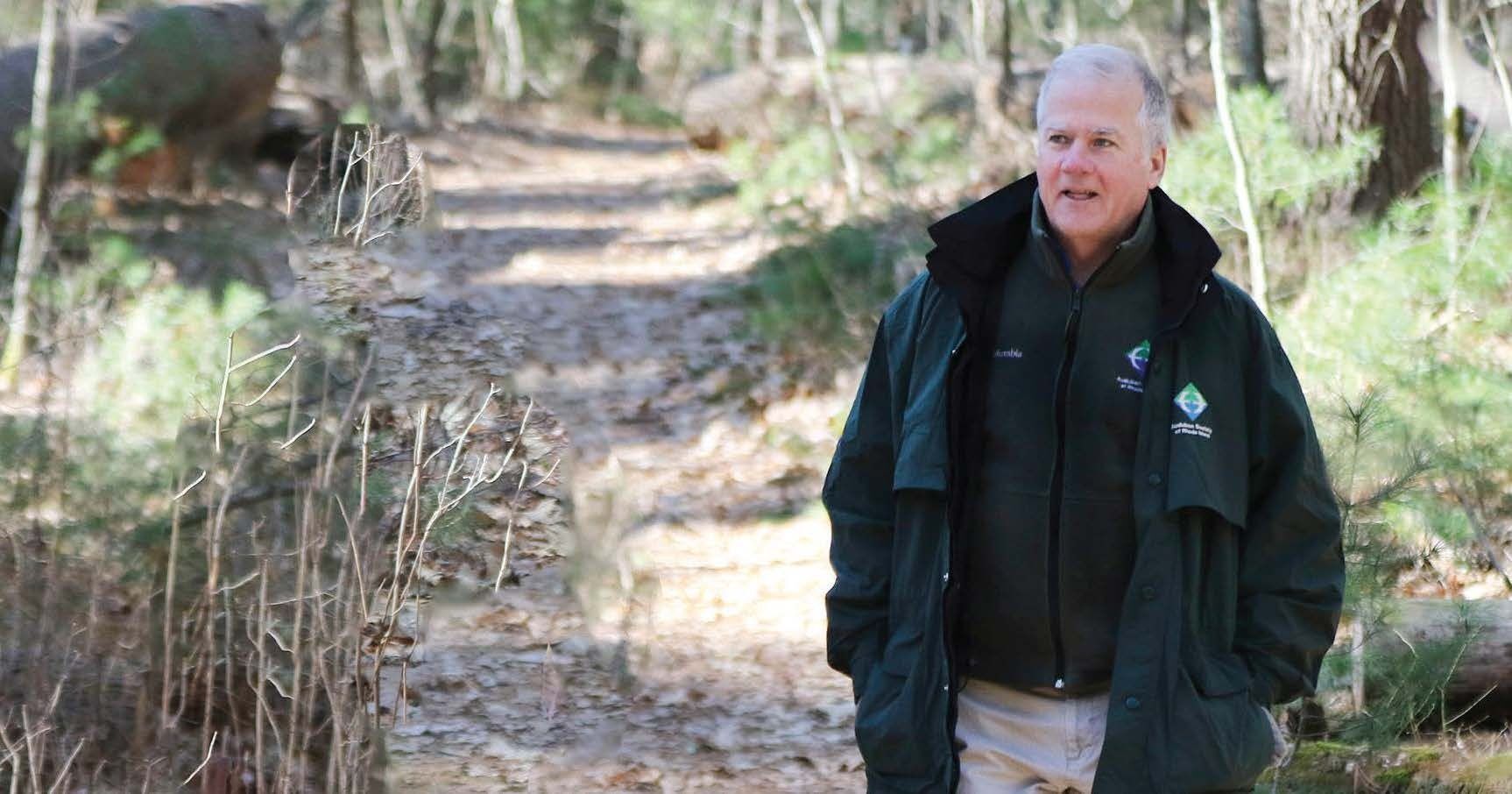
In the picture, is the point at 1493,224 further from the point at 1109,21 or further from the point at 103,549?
the point at 1109,21

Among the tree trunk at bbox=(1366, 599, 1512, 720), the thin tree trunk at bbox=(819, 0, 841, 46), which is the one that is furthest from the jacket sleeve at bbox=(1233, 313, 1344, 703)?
the thin tree trunk at bbox=(819, 0, 841, 46)

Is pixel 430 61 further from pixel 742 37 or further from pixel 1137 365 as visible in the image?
pixel 1137 365

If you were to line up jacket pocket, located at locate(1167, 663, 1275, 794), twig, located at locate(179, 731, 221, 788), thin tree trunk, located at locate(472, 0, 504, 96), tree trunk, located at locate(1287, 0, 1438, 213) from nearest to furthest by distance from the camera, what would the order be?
1. jacket pocket, located at locate(1167, 663, 1275, 794)
2. twig, located at locate(179, 731, 221, 788)
3. tree trunk, located at locate(1287, 0, 1438, 213)
4. thin tree trunk, located at locate(472, 0, 504, 96)

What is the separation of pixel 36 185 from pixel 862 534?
9.50 metres

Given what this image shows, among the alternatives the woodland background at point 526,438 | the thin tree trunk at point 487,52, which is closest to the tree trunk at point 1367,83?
the woodland background at point 526,438

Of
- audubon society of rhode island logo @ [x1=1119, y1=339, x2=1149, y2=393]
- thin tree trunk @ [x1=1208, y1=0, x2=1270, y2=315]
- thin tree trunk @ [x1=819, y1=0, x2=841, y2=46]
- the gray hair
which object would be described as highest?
thin tree trunk @ [x1=819, y1=0, x2=841, y2=46]

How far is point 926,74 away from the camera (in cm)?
1791

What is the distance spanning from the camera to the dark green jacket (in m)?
2.54

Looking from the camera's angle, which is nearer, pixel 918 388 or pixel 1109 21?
pixel 918 388

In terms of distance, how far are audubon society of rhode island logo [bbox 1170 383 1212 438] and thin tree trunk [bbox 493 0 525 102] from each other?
90.8ft

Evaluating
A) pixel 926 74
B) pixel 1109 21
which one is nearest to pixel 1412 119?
pixel 926 74

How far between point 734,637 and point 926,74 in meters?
12.2

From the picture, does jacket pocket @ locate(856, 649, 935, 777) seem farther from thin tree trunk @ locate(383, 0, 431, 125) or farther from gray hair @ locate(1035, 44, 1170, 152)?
thin tree trunk @ locate(383, 0, 431, 125)

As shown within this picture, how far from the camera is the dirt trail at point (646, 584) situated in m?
5.60
